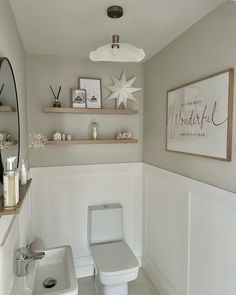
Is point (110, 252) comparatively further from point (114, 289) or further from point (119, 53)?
point (119, 53)

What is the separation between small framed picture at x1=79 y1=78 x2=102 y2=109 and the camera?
8.13 feet

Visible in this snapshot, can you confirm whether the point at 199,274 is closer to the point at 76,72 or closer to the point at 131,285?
the point at 131,285

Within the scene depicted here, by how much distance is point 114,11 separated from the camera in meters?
1.50

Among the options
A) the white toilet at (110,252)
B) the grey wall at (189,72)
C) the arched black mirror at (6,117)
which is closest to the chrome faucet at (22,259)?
the arched black mirror at (6,117)

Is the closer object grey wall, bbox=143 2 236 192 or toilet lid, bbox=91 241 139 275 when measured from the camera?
grey wall, bbox=143 2 236 192

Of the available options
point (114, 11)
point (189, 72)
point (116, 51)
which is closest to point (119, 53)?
point (116, 51)

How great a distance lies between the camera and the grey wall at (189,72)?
1.44 meters

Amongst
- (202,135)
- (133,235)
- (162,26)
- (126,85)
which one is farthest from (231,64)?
(133,235)

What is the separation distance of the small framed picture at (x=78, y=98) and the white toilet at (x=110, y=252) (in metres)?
1.12

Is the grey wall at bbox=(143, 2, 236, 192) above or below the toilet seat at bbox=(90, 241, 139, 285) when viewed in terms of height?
above

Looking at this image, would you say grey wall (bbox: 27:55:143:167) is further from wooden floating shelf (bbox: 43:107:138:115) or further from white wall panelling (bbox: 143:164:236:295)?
white wall panelling (bbox: 143:164:236:295)

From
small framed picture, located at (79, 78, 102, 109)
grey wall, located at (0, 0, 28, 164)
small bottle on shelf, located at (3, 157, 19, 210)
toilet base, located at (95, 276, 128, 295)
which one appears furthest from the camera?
small framed picture, located at (79, 78, 102, 109)

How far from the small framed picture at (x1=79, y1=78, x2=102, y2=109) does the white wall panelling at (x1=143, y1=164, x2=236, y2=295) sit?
898mm

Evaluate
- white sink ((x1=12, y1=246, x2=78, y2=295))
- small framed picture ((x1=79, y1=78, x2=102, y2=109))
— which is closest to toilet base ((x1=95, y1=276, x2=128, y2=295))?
white sink ((x1=12, y1=246, x2=78, y2=295))
